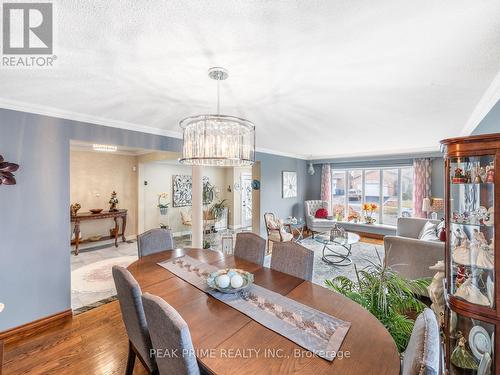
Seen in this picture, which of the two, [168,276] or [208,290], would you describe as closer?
[208,290]

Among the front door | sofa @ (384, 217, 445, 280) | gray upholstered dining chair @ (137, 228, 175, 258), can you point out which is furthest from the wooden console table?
sofa @ (384, 217, 445, 280)

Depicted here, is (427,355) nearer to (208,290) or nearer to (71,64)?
(208,290)

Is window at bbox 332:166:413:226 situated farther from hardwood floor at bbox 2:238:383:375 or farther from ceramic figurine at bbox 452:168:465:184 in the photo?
hardwood floor at bbox 2:238:383:375

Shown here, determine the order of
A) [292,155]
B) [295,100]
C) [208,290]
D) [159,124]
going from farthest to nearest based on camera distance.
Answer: [292,155], [159,124], [295,100], [208,290]

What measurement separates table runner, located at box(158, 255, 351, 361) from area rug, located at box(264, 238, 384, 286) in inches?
77.0

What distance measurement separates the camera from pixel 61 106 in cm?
247

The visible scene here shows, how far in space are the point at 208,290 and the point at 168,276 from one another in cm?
48

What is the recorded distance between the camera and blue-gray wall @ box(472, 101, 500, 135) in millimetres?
2176

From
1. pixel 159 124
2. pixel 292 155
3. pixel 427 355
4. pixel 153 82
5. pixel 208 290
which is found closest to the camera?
pixel 427 355

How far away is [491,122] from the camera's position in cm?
246

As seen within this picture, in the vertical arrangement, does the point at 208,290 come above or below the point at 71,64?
below

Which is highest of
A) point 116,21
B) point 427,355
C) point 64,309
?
point 116,21

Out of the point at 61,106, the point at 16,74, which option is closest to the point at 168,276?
the point at 16,74

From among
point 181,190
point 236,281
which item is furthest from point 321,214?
point 236,281
